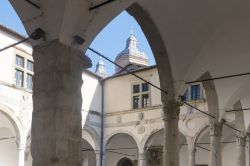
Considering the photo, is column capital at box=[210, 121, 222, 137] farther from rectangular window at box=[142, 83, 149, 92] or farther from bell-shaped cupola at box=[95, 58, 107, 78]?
bell-shaped cupola at box=[95, 58, 107, 78]

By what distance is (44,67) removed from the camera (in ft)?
19.9

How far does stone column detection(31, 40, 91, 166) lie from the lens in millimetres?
5712

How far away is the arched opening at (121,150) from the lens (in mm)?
22922

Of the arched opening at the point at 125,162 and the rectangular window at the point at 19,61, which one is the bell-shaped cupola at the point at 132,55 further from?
the rectangular window at the point at 19,61

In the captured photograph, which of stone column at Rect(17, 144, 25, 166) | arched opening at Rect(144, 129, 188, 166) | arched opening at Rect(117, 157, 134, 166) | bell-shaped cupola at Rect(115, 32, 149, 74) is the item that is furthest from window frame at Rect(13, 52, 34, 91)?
bell-shaped cupola at Rect(115, 32, 149, 74)

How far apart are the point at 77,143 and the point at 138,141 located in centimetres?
1542

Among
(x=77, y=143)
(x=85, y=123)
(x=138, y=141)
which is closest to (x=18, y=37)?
(x=85, y=123)

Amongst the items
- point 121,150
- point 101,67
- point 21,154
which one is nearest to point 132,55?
point 101,67

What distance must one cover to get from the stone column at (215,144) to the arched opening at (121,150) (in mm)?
9570

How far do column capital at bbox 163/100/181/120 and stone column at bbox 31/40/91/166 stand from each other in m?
4.13

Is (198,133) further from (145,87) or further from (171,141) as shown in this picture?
(171,141)

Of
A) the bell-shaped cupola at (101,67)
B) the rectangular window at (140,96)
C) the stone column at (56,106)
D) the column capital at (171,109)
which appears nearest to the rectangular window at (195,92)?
the rectangular window at (140,96)

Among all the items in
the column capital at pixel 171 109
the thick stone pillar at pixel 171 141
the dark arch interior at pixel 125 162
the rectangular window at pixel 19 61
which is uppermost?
the rectangular window at pixel 19 61

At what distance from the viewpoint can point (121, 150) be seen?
23766 millimetres
